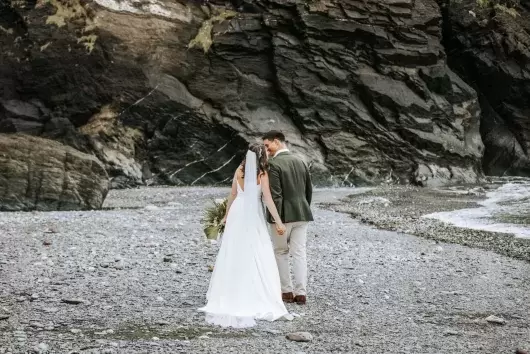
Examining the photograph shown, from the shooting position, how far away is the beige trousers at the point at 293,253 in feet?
31.5

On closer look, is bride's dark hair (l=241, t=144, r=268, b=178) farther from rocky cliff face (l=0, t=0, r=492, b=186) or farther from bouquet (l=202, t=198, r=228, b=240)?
rocky cliff face (l=0, t=0, r=492, b=186)

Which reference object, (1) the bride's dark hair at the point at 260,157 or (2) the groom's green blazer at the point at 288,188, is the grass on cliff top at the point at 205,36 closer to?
(2) the groom's green blazer at the point at 288,188

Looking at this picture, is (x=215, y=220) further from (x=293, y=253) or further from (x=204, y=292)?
(x=293, y=253)

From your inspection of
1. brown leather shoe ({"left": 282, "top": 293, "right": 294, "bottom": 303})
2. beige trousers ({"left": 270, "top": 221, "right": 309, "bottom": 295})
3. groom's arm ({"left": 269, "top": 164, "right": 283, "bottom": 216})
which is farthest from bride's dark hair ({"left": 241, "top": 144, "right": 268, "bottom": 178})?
brown leather shoe ({"left": 282, "top": 293, "right": 294, "bottom": 303})

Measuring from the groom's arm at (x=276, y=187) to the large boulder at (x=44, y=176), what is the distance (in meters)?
14.2

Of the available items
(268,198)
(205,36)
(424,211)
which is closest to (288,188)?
(268,198)

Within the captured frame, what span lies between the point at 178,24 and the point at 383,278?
31.2m

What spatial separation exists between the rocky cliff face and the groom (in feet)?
92.6

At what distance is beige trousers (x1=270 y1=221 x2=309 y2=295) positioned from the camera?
31.5ft

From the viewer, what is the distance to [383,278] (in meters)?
11.9

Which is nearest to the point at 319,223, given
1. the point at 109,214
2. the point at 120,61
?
the point at 109,214

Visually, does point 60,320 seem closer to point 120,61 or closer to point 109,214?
point 109,214

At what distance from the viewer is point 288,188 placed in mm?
9602

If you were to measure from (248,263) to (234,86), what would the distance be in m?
32.6
